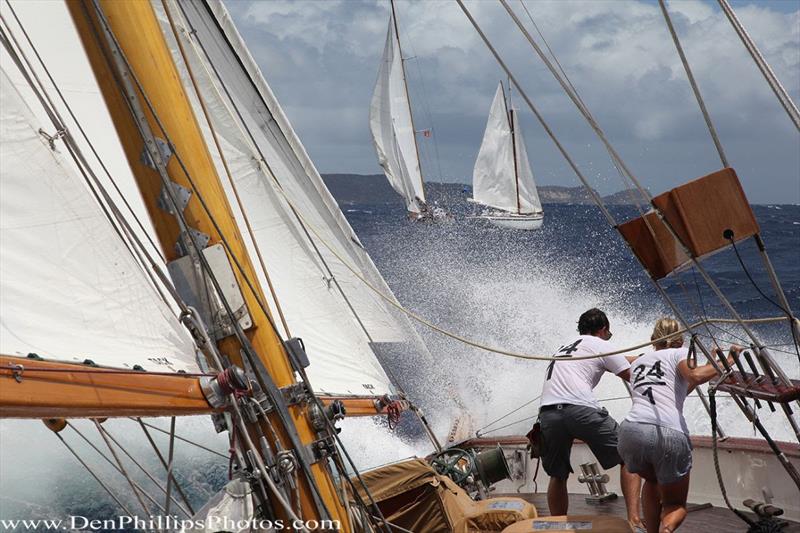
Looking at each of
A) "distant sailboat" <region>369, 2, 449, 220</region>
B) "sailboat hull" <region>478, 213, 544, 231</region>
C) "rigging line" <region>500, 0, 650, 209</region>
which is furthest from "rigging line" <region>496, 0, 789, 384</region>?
"sailboat hull" <region>478, 213, 544, 231</region>

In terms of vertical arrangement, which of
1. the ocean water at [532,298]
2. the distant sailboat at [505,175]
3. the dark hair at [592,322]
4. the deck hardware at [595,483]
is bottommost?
the deck hardware at [595,483]

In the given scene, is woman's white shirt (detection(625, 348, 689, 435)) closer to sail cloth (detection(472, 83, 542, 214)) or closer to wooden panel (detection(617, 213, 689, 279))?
wooden panel (detection(617, 213, 689, 279))

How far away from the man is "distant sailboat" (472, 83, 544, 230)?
156 ft

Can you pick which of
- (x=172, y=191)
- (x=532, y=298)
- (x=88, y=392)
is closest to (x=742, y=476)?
(x=172, y=191)

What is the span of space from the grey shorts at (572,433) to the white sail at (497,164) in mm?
47765

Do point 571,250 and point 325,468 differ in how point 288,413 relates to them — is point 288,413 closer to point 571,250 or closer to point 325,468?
point 325,468

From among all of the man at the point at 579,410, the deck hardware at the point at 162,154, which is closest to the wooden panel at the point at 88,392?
the deck hardware at the point at 162,154

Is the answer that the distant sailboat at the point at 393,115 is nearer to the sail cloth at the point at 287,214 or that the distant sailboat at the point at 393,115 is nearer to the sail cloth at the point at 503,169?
the sail cloth at the point at 503,169

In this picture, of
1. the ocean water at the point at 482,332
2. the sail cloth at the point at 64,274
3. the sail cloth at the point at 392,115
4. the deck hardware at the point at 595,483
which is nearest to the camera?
the sail cloth at the point at 64,274

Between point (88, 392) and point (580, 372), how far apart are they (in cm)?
330

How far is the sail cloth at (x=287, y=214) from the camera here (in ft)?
22.9

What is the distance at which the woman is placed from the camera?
5.29m

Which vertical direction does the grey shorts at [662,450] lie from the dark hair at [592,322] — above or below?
below

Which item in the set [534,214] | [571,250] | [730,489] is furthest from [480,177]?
[730,489]
